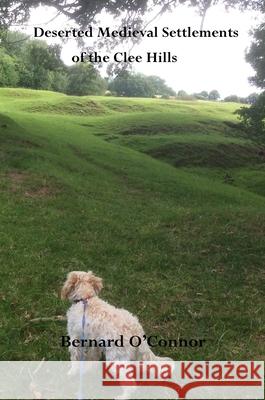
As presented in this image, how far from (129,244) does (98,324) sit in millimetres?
8390

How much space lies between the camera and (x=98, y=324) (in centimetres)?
676

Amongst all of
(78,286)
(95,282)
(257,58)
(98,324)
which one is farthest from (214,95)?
(98,324)

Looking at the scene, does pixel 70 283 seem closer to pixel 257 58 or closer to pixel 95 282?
pixel 95 282

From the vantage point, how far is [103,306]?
23.0 ft

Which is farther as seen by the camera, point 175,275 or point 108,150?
point 108,150

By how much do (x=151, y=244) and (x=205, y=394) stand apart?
830cm

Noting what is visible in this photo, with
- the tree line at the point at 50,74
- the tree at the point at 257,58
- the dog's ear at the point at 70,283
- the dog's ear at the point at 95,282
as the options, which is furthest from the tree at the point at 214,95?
the dog's ear at the point at 70,283

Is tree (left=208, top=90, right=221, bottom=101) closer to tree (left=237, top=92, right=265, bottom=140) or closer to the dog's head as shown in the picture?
tree (left=237, top=92, right=265, bottom=140)

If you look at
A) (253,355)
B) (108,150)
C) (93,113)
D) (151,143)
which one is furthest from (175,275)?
(93,113)

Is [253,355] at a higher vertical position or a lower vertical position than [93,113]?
lower

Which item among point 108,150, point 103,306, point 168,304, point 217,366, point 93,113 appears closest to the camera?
point 103,306

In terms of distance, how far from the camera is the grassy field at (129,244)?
9664mm

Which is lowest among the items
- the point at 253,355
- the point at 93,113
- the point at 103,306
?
the point at 253,355

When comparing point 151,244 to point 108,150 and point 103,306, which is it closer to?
point 103,306
